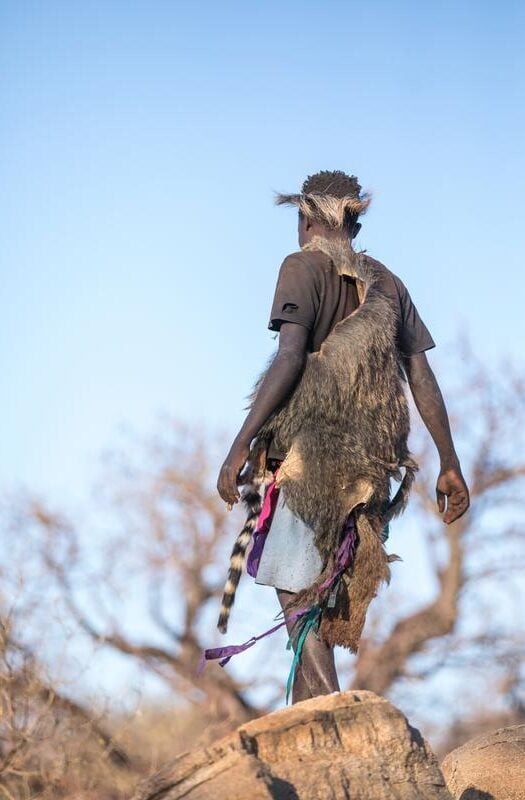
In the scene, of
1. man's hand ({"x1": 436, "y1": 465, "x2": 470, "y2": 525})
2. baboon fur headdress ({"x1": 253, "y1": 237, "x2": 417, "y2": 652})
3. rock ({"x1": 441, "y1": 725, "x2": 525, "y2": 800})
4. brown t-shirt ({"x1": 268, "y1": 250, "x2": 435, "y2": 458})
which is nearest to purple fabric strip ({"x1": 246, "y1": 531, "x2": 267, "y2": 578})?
baboon fur headdress ({"x1": 253, "y1": 237, "x2": 417, "y2": 652})

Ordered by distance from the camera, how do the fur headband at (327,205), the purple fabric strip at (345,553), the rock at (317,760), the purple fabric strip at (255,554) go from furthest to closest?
the fur headband at (327,205), the purple fabric strip at (255,554), the purple fabric strip at (345,553), the rock at (317,760)

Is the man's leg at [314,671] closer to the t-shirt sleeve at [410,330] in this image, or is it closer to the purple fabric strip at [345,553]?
the purple fabric strip at [345,553]

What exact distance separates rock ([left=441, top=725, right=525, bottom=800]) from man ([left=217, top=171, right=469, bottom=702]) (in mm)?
1063

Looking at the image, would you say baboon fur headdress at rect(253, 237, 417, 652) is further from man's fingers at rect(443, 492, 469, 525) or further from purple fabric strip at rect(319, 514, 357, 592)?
man's fingers at rect(443, 492, 469, 525)

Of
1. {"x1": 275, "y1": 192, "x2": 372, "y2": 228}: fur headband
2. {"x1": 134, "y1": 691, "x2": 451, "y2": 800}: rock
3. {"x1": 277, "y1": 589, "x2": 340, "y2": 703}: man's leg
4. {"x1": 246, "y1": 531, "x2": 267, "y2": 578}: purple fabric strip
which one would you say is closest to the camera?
{"x1": 134, "y1": 691, "x2": 451, "y2": 800}: rock

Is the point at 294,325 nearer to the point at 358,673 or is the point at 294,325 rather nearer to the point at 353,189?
the point at 353,189

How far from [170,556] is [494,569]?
608cm

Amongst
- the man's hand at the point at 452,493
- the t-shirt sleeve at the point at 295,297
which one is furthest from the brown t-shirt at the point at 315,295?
the man's hand at the point at 452,493

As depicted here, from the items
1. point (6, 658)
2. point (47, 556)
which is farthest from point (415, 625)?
point (6, 658)

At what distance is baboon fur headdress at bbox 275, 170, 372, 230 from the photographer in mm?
5234

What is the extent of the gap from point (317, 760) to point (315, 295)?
1987 mm

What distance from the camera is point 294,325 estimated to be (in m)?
4.92

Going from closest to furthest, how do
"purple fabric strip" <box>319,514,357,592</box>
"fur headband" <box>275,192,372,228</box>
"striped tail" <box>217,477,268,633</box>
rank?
"purple fabric strip" <box>319,514,357,592</box> → "striped tail" <box>217,477,268,633</box> → "fur headband" <box>275,192,372,228</box>

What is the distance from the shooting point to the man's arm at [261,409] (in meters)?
4.81
